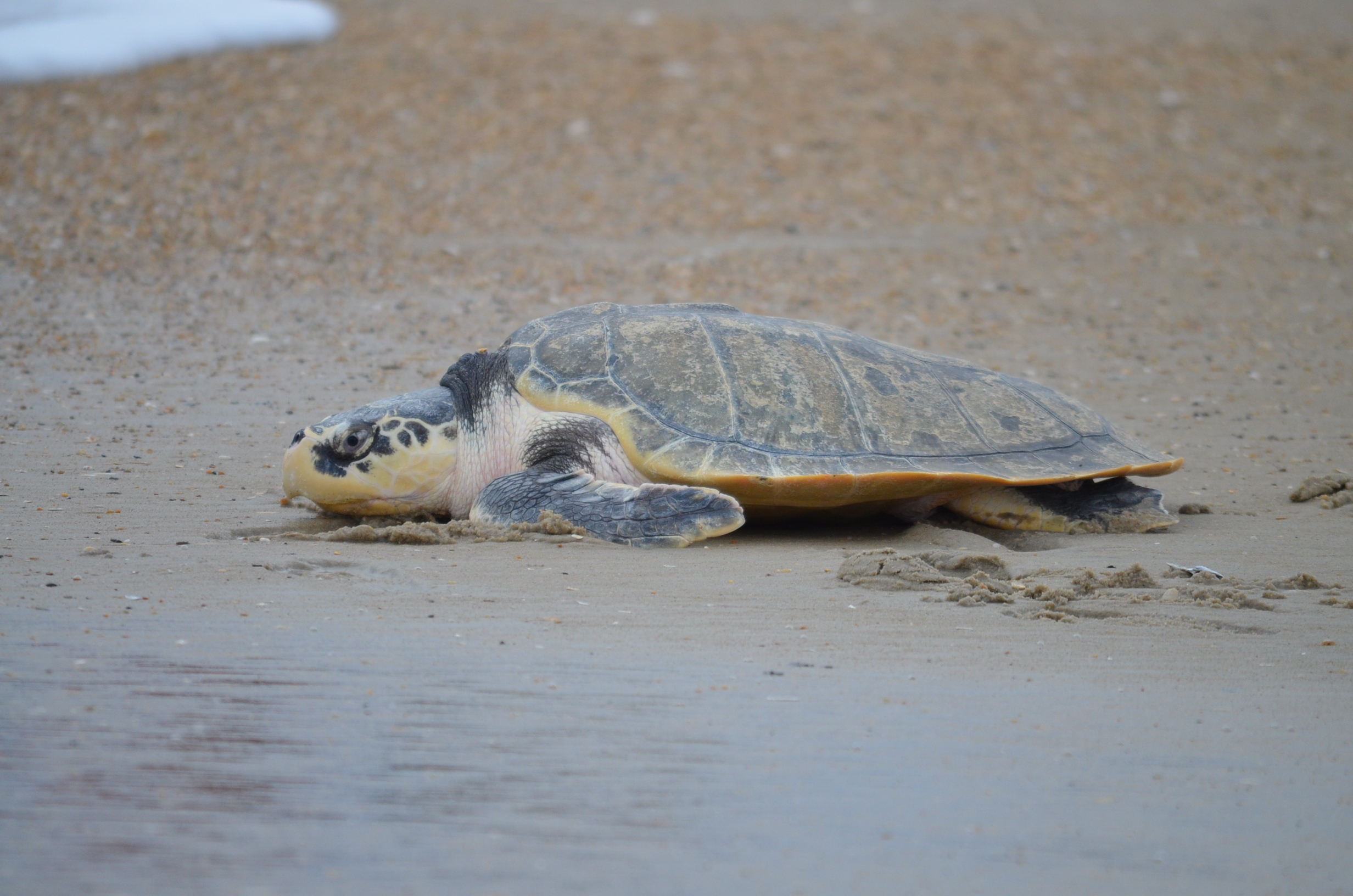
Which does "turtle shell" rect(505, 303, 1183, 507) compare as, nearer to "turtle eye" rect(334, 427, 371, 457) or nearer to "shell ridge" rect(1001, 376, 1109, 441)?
"shell ridge" rect(1001, 376, 1109, 441)

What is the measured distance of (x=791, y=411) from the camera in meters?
4.32

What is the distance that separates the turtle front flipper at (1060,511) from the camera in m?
4.51

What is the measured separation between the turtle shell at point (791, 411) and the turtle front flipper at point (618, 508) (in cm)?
12

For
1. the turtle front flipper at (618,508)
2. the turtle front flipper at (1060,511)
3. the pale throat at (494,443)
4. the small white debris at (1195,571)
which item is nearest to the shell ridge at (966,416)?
the turtle front flipper at (1060,511)

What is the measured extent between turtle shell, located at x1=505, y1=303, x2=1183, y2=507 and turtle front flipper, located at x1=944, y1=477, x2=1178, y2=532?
146mm

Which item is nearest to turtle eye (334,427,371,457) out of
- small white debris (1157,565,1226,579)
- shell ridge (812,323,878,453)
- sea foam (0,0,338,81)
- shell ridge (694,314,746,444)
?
shell ridge (694,314,746,444)

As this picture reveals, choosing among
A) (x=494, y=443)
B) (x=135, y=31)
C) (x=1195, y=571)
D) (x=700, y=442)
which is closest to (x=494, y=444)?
(x=494, y=443)

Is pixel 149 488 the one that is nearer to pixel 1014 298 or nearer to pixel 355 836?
pixel 355 836

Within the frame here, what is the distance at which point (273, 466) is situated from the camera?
16.6ft

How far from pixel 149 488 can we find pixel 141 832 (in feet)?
9.46

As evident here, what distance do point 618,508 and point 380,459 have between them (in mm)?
940

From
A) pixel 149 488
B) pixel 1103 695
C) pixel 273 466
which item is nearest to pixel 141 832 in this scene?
pixel 1103 695

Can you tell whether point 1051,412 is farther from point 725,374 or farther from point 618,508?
point 618,508

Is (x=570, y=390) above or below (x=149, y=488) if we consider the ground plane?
above
